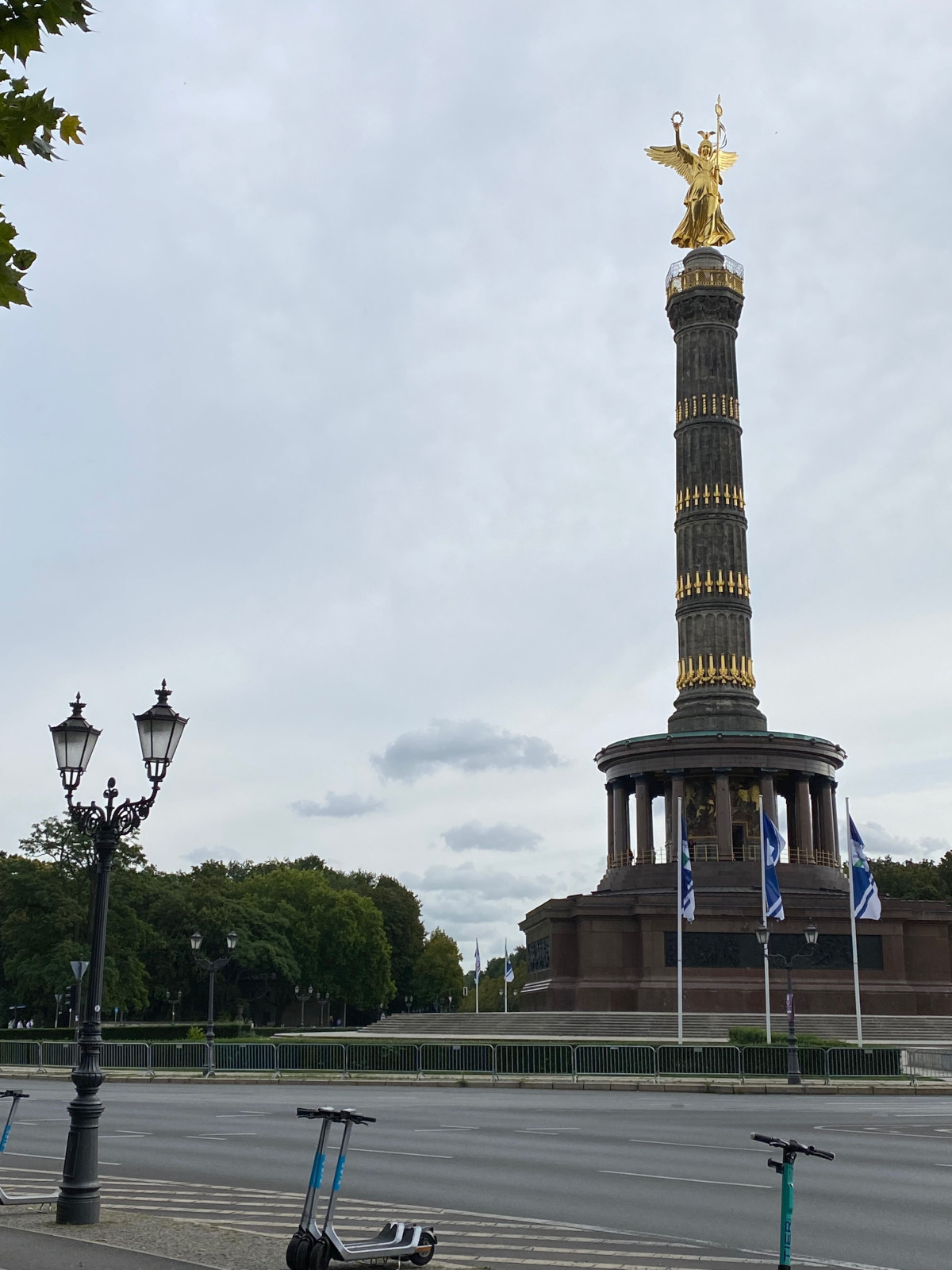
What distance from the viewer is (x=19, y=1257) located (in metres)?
9.68

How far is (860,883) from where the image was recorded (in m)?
41.3

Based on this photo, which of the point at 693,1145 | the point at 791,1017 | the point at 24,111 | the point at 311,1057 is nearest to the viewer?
the point at 24,111

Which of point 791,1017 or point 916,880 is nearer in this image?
point 791,1017

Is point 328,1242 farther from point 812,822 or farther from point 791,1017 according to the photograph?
point 812,822

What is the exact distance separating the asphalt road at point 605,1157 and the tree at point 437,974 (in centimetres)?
8919

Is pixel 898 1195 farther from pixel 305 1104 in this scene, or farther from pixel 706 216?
pixel 706 216

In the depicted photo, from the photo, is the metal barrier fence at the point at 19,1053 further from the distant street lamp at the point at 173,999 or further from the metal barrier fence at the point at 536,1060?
the distant street lamp at the point at 173,999

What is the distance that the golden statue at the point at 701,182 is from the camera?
6706 cm

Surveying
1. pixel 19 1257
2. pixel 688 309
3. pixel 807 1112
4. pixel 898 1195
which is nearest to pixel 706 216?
pixel 688 309

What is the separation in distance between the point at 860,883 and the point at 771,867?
2.72m

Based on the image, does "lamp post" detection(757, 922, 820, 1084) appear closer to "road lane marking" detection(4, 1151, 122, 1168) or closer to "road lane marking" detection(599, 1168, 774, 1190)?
"road lane marking" detection(599, 1168, 774, 1190)

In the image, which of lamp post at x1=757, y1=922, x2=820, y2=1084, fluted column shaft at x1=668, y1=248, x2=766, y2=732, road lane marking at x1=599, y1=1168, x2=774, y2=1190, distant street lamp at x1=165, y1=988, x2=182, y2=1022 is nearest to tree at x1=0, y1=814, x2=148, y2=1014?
distant street lamp at x1=165, y1=988, x2=182, y2=1022

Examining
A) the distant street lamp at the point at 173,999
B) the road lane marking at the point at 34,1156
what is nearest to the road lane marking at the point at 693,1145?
the road lane marking at the point at 34,1156

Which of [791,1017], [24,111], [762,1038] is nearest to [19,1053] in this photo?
[762,1038]
